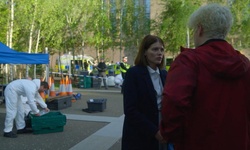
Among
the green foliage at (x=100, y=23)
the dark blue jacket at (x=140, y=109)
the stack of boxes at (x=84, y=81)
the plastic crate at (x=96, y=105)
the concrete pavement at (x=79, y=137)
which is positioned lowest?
the concrete pavement at (x=79, y=137)

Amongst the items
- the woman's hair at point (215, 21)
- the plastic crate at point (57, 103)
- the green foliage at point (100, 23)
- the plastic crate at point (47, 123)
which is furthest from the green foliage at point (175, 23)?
the woman's hair at point (215, 21)

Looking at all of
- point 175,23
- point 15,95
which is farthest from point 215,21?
point 175,23

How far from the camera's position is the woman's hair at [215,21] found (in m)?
1.87

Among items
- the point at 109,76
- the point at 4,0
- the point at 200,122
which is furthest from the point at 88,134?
the point at 4,0

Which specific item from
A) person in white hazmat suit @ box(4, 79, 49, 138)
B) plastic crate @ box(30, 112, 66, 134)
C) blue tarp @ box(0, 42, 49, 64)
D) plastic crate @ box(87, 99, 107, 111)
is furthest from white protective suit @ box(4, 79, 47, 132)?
plastic crate @ box(87, 99, 107, 111)

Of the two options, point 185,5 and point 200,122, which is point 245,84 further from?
point 185,5

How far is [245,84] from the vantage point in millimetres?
1826

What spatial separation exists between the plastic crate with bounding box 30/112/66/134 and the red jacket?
6409 mm

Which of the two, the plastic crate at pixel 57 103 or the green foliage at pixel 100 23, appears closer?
the plastic crate at pixel 57 103

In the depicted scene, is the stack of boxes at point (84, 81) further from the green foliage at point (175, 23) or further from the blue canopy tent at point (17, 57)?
the green foliage at point (175, 23)

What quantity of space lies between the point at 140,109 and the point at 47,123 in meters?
5.52

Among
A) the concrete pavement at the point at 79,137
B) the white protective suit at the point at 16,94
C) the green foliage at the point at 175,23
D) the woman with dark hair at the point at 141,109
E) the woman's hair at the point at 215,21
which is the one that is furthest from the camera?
the green foliage at the point at 175,23

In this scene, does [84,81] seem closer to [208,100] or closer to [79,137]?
[79,137]

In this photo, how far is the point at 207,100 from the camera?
1753 millimetres
